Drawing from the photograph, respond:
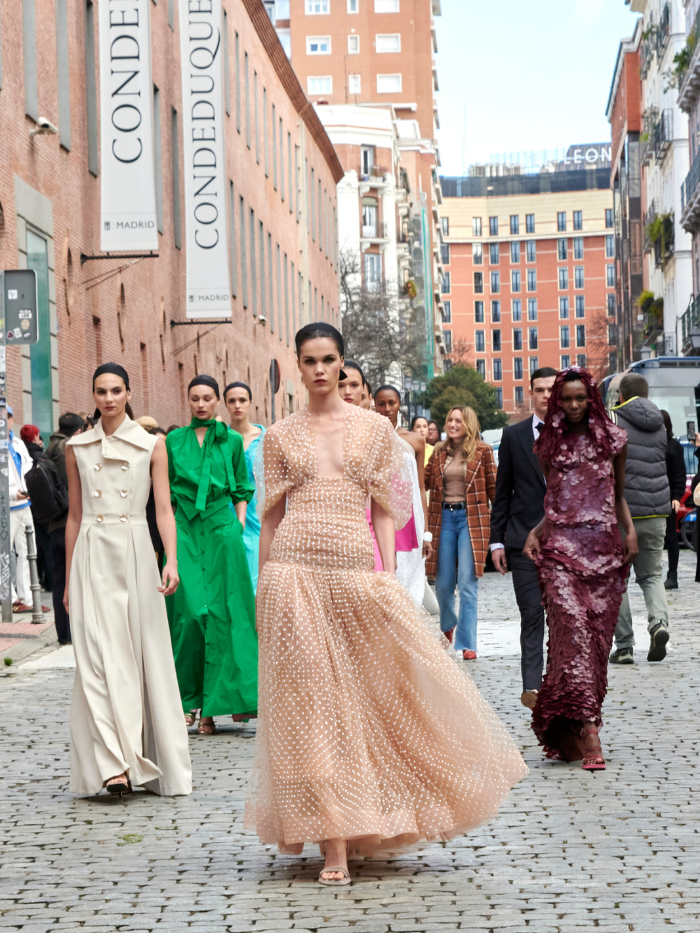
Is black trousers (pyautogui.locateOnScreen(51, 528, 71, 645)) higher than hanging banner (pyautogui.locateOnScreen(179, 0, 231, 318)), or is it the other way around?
hanging banner (pyautogui.locateOnScreen(179, 0, 231, 318))

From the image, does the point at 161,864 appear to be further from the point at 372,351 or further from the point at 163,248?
the point at 372,351

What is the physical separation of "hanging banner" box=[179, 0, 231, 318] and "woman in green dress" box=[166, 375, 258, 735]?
21.0 meters

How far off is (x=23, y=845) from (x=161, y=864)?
72 centimetres

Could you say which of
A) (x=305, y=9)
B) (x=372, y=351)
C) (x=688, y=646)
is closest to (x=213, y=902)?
(x=688, y=646)

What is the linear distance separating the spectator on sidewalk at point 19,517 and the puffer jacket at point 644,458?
21.8 ft

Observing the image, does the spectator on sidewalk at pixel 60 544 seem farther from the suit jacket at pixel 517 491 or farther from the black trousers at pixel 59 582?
the suit jacket at pixel 517 491

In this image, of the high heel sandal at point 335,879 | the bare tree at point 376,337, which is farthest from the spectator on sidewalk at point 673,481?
the bare tree at point 376,337

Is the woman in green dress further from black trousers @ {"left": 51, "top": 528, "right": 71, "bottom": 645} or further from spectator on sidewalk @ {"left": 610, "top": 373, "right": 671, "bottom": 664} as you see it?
black trousers @ {"left": 51, "top": 528, "right": 71, "bottom": 645}

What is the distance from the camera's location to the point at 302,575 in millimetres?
5770

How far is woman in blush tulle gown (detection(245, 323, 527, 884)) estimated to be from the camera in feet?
18.2

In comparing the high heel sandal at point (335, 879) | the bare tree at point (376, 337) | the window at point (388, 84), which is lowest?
the high heel sandal at point (335, 879)

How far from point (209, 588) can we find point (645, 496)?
417 centimetres

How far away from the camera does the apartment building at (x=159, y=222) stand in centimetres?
2214

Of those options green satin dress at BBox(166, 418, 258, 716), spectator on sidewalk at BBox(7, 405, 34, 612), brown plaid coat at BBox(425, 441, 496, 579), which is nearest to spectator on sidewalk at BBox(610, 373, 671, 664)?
brown plaid coat at BBox(425, 441, 496, 579)
